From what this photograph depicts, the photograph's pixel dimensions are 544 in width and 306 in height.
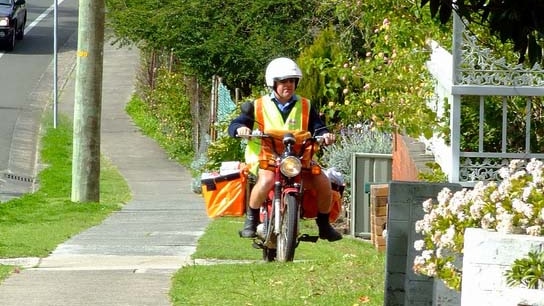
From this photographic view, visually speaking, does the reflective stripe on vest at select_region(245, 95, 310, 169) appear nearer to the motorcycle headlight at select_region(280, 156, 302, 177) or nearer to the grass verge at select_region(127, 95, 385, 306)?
the motorcycle headlight at select_region(280, 156, 302, 177)

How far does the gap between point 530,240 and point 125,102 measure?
2867 centimetres

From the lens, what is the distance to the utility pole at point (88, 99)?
61.7ft

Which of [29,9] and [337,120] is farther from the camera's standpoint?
[29,9]

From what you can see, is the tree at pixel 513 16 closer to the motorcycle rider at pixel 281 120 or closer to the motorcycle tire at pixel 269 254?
the motorcycle rider at pixel 281 120

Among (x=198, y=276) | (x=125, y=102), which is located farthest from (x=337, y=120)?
(x=125, y=102)

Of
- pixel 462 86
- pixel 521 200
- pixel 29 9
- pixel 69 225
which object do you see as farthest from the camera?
pixel 29 9

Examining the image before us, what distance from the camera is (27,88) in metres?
33.8

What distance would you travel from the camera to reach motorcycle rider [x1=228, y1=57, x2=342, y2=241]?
1012cm

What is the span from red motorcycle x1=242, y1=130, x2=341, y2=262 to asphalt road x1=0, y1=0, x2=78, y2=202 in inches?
459

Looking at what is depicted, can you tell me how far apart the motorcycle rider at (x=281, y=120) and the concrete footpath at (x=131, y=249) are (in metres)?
1.00

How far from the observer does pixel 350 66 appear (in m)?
13.8

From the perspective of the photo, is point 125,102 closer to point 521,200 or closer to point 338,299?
point 338,299

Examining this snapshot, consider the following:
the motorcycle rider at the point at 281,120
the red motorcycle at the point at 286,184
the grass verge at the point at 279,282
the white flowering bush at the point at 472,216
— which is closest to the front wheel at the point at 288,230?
the red motorcycle at the point at 286,184

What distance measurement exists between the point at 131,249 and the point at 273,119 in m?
3.04
